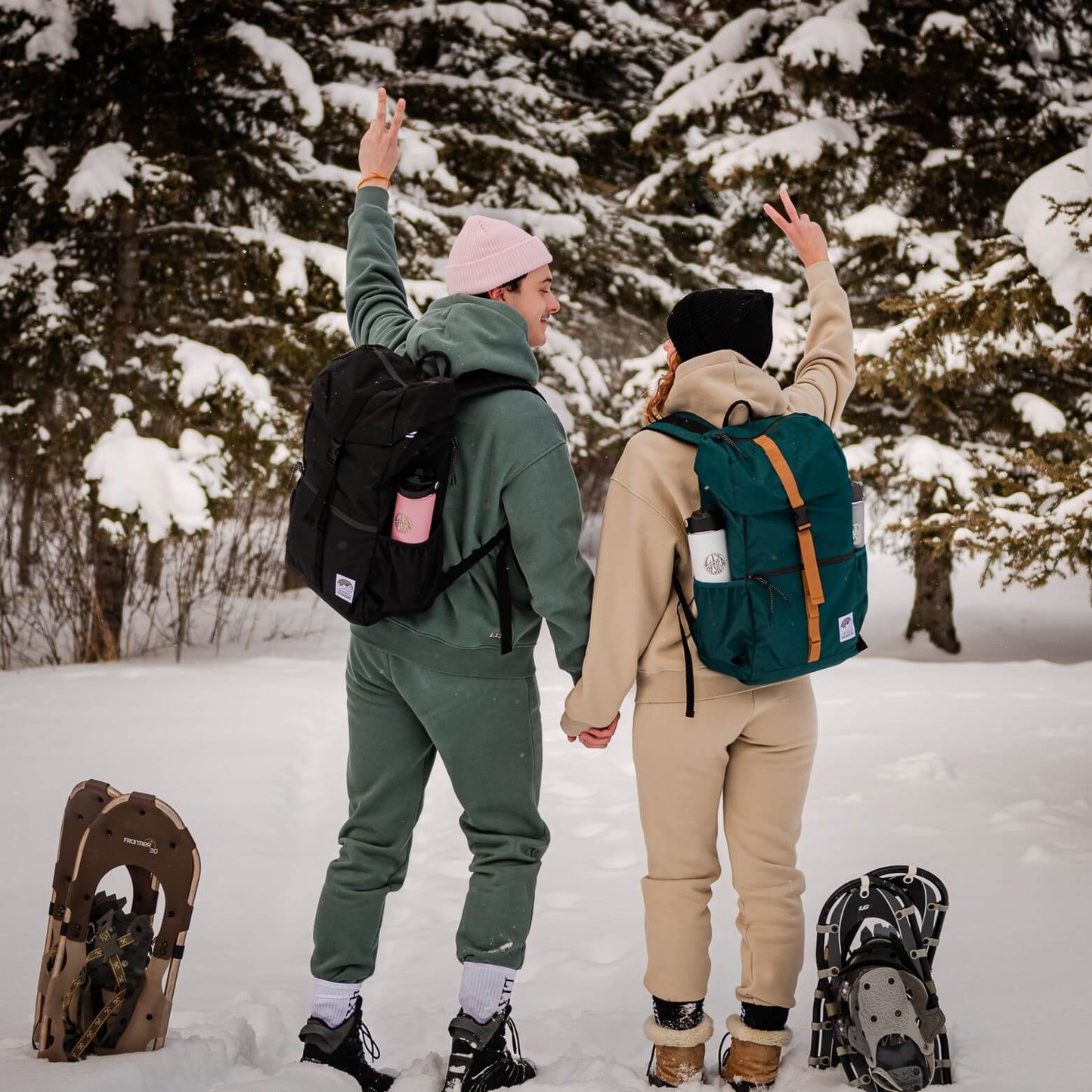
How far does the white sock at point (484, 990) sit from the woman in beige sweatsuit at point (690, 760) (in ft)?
1.16

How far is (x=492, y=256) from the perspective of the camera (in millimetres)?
2406

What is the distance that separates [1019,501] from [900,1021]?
5279 millimetres

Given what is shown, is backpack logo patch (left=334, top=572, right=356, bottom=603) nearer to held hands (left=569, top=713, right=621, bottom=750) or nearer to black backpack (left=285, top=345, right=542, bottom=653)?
black backpack (left=285, top=345, right=542, bottom=653)

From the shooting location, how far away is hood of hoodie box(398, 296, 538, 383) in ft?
7.61

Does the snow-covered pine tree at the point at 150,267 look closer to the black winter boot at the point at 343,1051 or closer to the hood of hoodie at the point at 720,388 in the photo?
the black winter boot at the point at 343,1051

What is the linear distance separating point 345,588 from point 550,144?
10912 mm

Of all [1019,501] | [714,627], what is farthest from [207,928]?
[1019,501]

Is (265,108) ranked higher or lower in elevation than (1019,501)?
higher

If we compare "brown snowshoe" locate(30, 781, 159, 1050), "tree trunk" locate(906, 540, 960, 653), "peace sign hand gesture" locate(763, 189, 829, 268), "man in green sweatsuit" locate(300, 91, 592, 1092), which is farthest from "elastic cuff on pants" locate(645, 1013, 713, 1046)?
"tree trunk" locate(906, 540, 960, 653)

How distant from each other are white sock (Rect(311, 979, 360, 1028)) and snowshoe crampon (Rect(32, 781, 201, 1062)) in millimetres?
361

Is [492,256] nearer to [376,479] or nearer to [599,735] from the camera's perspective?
[376,479]

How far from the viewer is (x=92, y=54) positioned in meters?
7.66

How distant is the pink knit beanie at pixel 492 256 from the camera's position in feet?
7.88

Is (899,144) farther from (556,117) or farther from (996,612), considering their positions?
(996,612)
